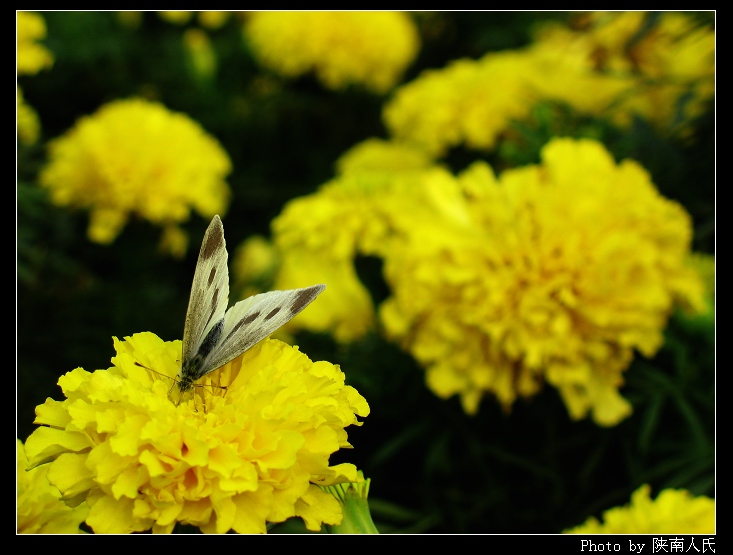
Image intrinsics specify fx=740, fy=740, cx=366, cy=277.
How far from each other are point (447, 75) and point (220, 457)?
0.87 meters

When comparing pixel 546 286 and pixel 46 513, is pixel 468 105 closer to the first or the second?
pixel 546 286

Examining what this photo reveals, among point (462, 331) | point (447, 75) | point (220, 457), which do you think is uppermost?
point (447, 75)

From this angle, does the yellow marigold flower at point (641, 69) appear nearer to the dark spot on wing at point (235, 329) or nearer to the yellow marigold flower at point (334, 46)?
the yellow marigold flower at point (334, 46)

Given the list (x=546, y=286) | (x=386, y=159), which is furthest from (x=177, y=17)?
(x=546, y=286)

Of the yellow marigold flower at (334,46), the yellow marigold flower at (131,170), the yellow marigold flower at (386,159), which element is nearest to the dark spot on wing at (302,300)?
the yellow marigold flower at (131,170)

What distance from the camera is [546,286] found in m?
0.60

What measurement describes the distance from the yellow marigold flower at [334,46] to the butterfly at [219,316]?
915 mm

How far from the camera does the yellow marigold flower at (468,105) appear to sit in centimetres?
94

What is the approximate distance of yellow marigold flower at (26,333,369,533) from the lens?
0.29 m

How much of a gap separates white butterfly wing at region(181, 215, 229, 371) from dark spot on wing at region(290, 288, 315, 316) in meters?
0.04

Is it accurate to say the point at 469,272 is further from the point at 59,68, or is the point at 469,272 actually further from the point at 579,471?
the point at 59,68

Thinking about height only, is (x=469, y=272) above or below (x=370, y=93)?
below

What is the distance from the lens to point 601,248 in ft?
1.96
